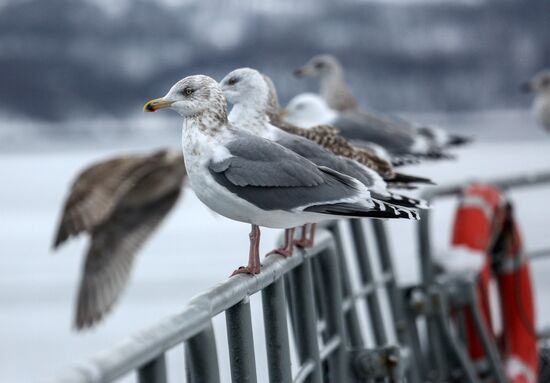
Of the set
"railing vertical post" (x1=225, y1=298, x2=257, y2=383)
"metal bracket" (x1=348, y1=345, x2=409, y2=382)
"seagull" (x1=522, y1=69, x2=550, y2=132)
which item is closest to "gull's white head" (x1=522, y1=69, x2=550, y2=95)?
"seagull" (x1=522, y1=69, x2=550, y2=132)

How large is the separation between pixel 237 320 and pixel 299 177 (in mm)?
370

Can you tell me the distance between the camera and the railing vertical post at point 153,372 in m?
1.35

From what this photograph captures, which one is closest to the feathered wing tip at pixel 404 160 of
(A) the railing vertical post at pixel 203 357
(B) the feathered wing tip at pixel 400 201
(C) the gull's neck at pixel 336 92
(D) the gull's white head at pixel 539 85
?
(C) the gull's neck at pixel 336 92

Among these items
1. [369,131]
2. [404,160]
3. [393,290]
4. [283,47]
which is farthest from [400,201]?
[283,47]

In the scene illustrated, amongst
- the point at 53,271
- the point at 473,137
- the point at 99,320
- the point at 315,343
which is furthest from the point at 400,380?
the point at 53,271

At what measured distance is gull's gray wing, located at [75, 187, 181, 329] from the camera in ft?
18.5

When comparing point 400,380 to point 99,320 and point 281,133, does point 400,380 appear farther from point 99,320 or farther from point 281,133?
point 99,320

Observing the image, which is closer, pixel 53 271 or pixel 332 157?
pixel 332 157

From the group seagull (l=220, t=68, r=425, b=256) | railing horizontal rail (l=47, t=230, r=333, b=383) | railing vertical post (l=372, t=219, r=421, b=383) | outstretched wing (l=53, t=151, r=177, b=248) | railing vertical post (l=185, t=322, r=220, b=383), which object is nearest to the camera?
railing horizontal rail (l=47, t=230, r=333, b=383)

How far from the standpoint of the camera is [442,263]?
3934 millimetres

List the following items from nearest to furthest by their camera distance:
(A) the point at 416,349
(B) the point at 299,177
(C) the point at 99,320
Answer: (B) the point at 299,177, (A) the point at 416,349, (C) the point at 99,320

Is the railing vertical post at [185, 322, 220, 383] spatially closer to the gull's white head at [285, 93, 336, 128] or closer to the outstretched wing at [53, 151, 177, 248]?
the gull's white head at [285, 93, 336, 128]

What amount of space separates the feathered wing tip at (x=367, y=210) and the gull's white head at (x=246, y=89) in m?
0.47

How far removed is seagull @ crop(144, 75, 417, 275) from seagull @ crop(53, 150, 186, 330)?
3.36 metres
